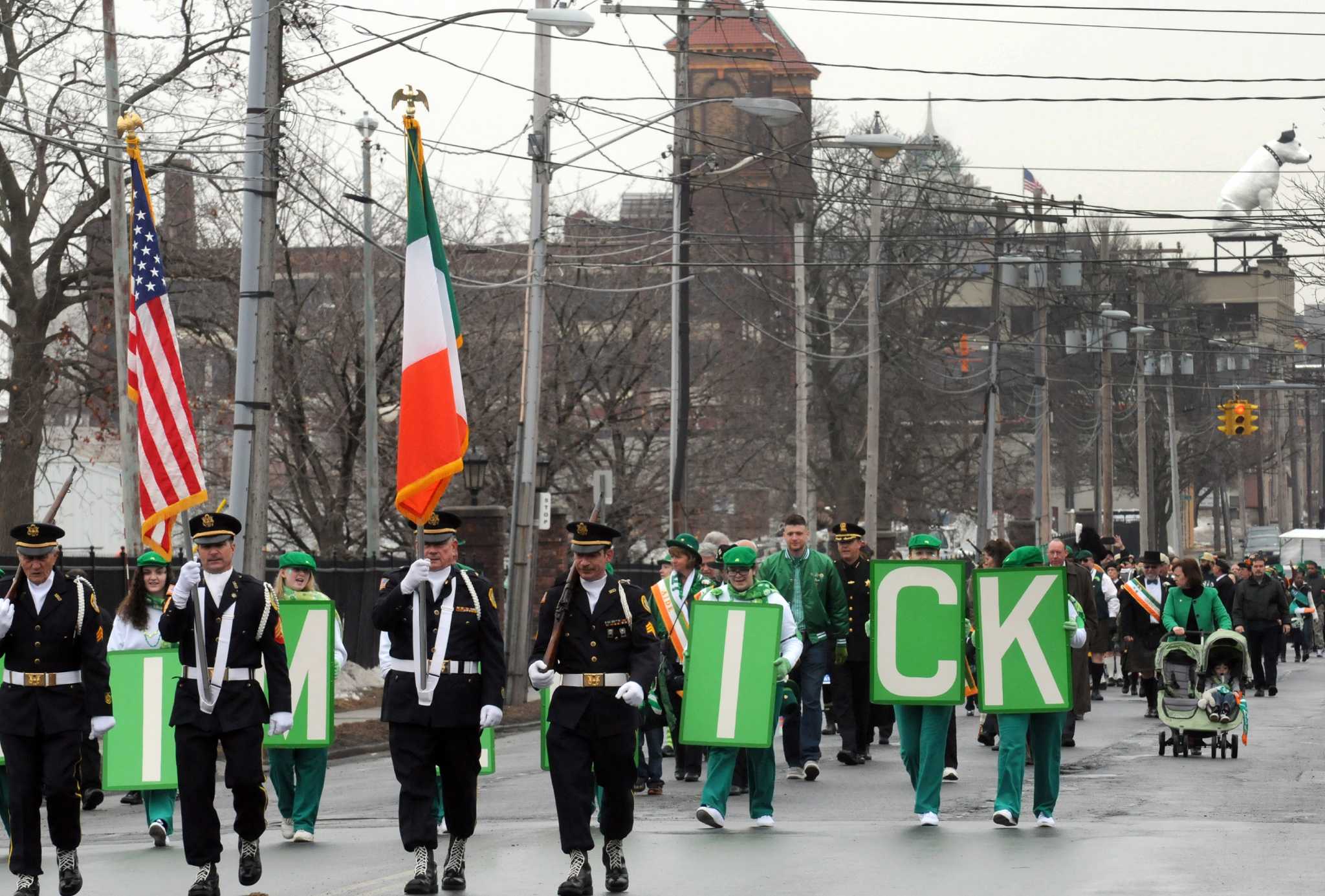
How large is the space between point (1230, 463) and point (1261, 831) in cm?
6925

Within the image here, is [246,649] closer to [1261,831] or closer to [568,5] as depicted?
[1261,831]

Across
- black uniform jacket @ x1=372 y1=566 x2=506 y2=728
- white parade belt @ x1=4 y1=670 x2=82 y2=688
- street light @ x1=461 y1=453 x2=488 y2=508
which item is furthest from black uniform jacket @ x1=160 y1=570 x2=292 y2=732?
→ street light @ x1=461 y1=453 x2=488 y2=508

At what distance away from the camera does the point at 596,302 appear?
4388 centimetres

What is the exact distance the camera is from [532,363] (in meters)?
25.2

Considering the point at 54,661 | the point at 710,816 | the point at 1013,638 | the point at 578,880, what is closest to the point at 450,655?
the point at 578,880

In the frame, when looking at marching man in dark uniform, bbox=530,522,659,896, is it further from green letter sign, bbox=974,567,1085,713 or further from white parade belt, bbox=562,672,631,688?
green letter sign, bbox=974,567,1085,713

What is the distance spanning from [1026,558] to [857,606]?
4.68 meters

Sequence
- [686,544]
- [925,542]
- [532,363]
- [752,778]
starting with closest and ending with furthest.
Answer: [752,778] < [925,542] < [686,544] < [532,363]

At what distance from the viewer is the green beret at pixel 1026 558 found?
13000 mm

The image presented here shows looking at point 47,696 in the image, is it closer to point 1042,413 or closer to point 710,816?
point 710,816

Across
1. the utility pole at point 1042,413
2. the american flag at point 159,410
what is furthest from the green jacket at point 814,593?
the utility pole at point 1042,413

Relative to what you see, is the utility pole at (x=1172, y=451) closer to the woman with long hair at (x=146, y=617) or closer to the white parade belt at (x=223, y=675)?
the woman with long hair at (x=146, y=617)

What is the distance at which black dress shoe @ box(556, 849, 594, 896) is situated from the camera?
9.74 meters

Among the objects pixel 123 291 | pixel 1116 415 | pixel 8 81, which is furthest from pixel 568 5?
pixel 1116 415
